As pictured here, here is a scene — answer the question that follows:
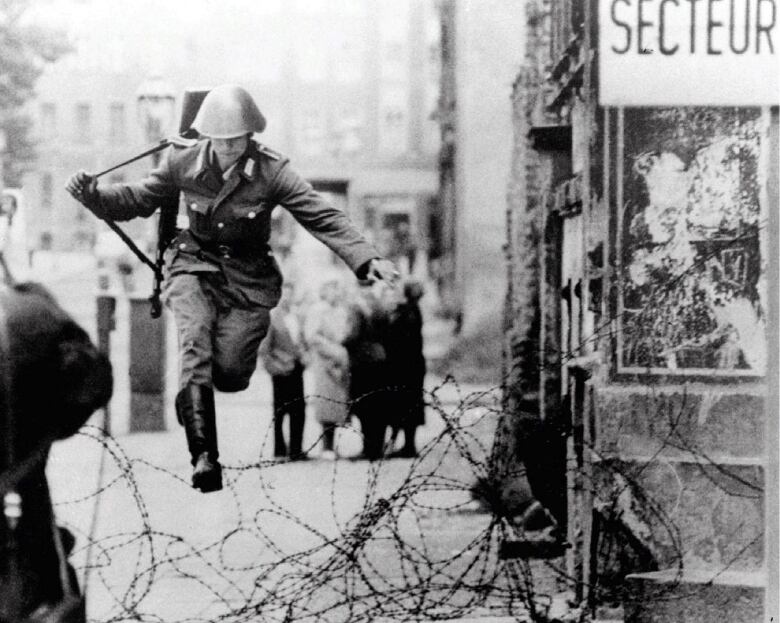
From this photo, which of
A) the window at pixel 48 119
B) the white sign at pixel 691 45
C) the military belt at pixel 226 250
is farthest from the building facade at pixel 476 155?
the window at pixel 48 119

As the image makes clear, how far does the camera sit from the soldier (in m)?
4.95

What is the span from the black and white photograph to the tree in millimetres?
13

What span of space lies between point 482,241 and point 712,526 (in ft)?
14.6

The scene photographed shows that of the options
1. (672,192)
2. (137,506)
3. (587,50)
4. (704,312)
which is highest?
(587,50)

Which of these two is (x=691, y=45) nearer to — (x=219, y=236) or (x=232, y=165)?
(x=232, y=165)

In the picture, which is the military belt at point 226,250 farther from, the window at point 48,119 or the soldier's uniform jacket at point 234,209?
the window at point 48,119

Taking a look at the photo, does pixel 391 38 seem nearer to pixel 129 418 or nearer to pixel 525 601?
pixel 129 418

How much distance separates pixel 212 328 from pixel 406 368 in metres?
1.08

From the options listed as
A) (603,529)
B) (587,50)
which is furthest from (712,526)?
(587,50)

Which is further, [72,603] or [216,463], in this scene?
[216,463]

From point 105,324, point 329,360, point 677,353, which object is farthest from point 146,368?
point 677,353

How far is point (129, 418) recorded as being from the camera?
5516 millimetres

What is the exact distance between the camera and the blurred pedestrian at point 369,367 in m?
5.54

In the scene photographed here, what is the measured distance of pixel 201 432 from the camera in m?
5.00
